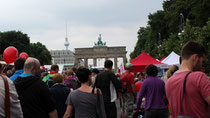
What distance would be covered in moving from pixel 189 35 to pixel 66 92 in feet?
95.0

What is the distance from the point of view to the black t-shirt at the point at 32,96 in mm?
4316

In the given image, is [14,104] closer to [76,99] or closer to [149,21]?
[76,99]

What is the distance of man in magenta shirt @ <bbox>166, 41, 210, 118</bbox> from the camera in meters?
3.03

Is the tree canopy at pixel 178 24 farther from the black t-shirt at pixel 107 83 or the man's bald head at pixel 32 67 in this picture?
the man's bald head at pixel 32 67

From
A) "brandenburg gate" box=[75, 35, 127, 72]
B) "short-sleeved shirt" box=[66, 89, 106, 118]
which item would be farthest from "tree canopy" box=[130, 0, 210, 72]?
"brandenburg gate" box=[75, 35, 127, 72]

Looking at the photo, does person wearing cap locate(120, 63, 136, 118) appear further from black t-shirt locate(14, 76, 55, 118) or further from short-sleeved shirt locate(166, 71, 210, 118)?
short-sleeved shirt locate(166, 71, 210, 118)

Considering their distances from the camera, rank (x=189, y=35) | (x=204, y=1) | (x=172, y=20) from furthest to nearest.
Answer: (x=172, y=20) < (x=204, y=1) < (x=189, y=35)

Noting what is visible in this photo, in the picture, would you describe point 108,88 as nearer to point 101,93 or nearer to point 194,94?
point 101,93

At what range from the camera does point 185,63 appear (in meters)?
3.35

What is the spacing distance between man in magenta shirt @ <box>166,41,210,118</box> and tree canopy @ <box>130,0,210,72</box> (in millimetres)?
20810

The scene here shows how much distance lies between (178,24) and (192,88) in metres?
46.0

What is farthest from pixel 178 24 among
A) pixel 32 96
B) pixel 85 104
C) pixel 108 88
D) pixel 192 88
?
pixel 192 88

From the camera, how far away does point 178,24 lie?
1865 inches

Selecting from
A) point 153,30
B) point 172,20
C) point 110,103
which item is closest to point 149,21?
point 153,30
